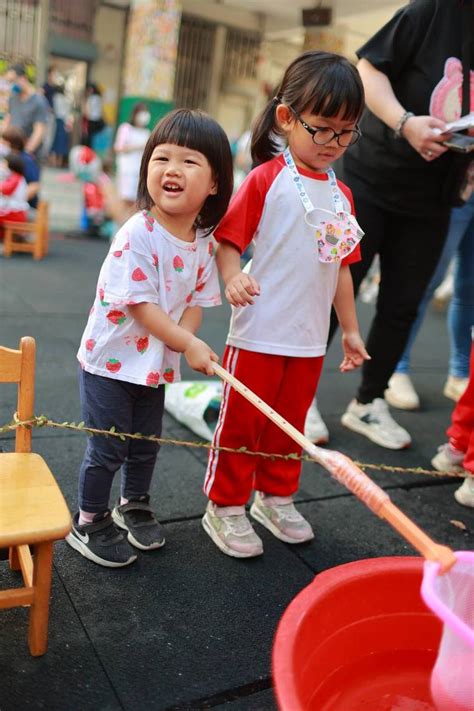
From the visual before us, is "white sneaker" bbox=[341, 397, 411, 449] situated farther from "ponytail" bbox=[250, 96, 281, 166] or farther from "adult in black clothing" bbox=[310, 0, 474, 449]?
"ponytail" bbox=[250, 96, 281, 166]

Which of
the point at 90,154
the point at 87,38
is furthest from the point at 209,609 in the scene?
the point at 87,38

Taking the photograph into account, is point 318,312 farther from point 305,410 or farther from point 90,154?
point 90,154

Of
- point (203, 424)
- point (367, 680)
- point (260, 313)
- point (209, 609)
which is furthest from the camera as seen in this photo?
point (203, 424)

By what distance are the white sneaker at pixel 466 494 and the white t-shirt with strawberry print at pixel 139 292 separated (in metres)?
1.36

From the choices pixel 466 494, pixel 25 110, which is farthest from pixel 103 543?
pixel 25 110

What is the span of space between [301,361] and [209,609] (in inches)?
30.1

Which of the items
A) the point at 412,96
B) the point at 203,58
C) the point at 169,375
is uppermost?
the point at 203,58

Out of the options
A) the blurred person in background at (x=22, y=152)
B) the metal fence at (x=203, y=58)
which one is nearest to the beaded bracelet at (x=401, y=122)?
the blurred person in background at (x=22, y=152)

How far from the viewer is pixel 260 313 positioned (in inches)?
79.7

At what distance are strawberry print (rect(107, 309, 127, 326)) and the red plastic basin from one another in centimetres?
85

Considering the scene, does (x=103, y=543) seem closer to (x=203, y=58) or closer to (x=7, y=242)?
(x=7, y=242)

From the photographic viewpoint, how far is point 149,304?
70.1 inches

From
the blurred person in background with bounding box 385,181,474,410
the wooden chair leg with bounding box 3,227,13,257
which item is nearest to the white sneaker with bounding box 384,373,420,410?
the blurred person in background with bounding box 385,181,474,410

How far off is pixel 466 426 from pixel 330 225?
3.68 ft
